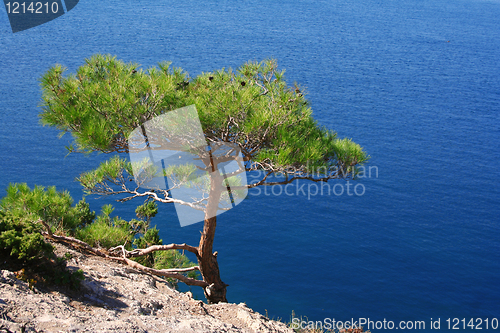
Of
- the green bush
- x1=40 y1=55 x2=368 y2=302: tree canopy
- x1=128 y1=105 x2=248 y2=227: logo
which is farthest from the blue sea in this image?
the green bush

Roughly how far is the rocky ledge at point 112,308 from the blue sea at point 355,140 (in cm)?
983

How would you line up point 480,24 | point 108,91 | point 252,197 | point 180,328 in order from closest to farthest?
point 180,328 → point 108,91 → point 252,197 → point 480,24

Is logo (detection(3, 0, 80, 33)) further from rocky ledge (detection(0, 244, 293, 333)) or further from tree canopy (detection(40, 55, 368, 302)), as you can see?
rocky ledge (detection(0, 244, 293, 333))

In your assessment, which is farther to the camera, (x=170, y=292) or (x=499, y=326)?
(x=499, y=326)

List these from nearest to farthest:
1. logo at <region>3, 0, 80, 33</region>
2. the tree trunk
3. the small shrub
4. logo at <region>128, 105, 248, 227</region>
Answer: logo at <region>128, 105, 248, 227</region> → the small shrub → the tree trunk → logo at <region>3, 0, 80, 33</region>

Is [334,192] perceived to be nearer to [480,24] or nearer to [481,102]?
[481,102]

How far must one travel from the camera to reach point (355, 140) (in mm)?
40750

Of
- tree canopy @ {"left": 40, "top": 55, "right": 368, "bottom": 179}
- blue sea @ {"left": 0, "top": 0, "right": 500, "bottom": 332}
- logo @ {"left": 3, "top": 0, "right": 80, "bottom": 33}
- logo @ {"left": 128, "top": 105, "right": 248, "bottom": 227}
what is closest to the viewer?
tree canopy @ {"left": 40, "top": 55, "right": 368, "bottom": 179}

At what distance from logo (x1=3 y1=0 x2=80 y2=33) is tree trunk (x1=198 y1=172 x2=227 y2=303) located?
2446 inches

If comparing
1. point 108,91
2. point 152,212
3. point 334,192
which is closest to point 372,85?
point 334,192

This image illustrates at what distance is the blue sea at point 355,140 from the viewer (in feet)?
81.7

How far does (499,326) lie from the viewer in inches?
878

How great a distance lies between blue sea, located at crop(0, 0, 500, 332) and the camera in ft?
81.7

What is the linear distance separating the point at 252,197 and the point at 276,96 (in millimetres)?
24704
